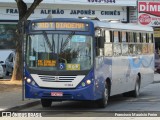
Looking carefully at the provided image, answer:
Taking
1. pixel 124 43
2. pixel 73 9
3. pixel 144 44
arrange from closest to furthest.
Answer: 1. pixel 124 43
2. pixel 144 44
3. pixel 73 9

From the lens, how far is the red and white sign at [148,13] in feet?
145

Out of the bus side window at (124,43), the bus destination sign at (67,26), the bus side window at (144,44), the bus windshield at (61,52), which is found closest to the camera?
A: the bus windshield at (61,52)

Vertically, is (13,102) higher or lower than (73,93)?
lower

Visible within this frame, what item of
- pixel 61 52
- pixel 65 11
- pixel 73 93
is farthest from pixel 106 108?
pixel 65 11

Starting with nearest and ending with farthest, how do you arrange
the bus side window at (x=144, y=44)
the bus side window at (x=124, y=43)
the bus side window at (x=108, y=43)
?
the bus side window at (x=108, y=43)
the bus side window at (x=124, y=43)
the bus side window at (x=144, y=44)

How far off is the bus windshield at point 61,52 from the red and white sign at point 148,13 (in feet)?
94.5

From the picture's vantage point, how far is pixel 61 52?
15.9 m

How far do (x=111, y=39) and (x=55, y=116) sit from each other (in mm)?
4043

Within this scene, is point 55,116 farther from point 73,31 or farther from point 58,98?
point 73,31

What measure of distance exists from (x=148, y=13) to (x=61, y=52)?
96.8ft

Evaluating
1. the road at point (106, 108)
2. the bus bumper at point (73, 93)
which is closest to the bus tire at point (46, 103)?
the road at point (106, 108)

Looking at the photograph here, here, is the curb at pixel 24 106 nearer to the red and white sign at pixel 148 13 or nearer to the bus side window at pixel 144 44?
the bus side window at pixel 144 44

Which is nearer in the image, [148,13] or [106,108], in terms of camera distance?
[106,108]

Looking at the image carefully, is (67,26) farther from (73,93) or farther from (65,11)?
(65,11)
